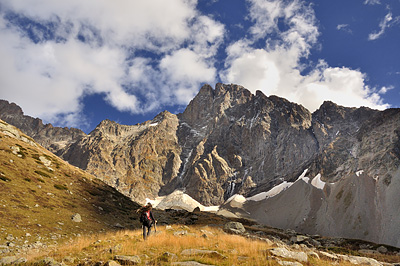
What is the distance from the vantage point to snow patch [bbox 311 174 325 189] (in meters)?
124

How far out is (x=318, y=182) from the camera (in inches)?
5039

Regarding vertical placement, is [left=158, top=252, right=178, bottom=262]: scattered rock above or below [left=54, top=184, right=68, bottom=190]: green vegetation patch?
below

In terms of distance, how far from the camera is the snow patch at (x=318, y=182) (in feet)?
405

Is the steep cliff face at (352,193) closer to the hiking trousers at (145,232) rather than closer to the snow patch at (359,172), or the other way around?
the snow patch at (359,172)

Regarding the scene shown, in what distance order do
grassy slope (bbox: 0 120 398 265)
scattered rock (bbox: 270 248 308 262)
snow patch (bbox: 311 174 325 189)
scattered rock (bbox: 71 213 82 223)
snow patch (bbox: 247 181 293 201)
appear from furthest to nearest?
1. snow patch (bbox: 247 181 293 201)
2. snow patch (bbox: 311 174 325 189)
3. scattered rock (bbox: 71 213 82 223)
4. grassy slope (bbox: 0 120 398 265)
5. scattered rock (bbox: 270 248 308 262)

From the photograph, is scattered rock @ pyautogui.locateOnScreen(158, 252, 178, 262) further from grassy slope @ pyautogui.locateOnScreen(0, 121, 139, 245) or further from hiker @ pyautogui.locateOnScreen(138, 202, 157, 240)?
grassy slope @ pyautogui.locateOnScreen(0, 121, 139, 245)

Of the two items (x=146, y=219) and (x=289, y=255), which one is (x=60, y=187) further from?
(x=289, y=255)

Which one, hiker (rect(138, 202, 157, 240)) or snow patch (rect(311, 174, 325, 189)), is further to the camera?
snow patch (rect(311, 174, 325, 189))

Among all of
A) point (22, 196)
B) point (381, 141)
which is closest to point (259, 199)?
point (381, 141)

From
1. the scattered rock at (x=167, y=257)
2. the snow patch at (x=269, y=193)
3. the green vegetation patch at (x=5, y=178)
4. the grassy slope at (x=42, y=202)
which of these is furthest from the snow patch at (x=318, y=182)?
the scattered rock at (x=167, y=257)

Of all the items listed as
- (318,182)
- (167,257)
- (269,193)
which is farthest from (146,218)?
(269,193)

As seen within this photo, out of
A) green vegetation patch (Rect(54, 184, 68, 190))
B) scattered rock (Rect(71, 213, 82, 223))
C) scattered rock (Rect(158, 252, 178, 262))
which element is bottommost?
scattered rock (Rect(71, 213, 82, 223))

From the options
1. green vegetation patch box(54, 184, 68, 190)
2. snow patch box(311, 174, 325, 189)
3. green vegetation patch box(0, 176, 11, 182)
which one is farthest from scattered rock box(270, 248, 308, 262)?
snow patch box(311, 174, 325, 189)

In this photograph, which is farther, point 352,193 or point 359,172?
point 359,172
